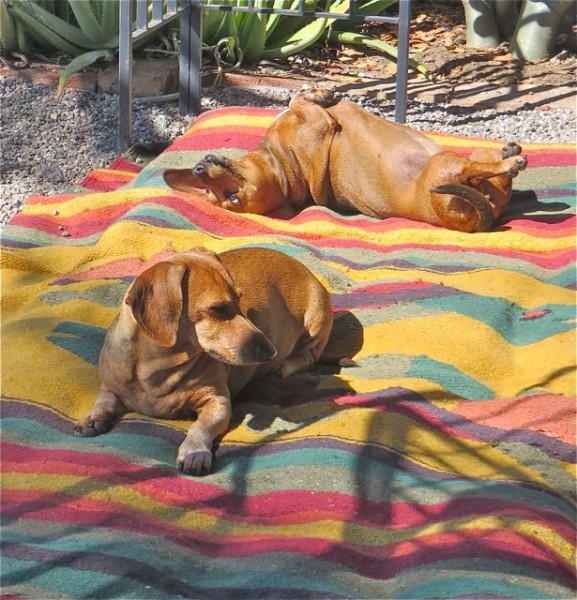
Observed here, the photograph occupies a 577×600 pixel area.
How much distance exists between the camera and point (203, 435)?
12.6ft

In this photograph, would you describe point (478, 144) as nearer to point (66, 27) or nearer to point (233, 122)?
point (233, 122)

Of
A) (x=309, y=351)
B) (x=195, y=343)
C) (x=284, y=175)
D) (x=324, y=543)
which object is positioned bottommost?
(x=284, y=175)

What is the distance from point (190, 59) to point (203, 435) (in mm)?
5020

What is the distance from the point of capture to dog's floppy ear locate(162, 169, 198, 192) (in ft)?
20.3

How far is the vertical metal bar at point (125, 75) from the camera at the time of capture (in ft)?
24.4

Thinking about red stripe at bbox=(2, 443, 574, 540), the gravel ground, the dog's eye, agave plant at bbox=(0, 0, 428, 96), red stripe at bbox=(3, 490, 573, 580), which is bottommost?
the gravel ground

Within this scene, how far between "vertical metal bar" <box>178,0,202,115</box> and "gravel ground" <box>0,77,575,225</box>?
0.14 m

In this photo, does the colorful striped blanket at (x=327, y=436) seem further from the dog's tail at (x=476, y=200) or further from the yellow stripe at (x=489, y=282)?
the dog's tail at (x=476, y=200)

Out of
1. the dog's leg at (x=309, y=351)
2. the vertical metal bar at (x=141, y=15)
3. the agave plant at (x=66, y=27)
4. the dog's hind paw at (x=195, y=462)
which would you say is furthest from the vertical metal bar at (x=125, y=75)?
the dog's hind paw at (x=195, y=462)

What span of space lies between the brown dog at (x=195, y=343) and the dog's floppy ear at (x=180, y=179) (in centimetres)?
176

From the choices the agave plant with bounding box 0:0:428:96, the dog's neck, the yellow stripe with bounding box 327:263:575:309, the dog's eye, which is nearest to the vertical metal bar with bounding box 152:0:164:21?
the agave plant with bounding box 0:0:428:96

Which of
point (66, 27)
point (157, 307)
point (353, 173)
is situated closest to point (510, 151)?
point (353, 173)

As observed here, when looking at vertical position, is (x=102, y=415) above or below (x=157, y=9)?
below

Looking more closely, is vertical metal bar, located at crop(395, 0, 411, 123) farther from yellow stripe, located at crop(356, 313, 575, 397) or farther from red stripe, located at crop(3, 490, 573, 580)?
red stripe, located at crop(3, 490, 573, 580)
